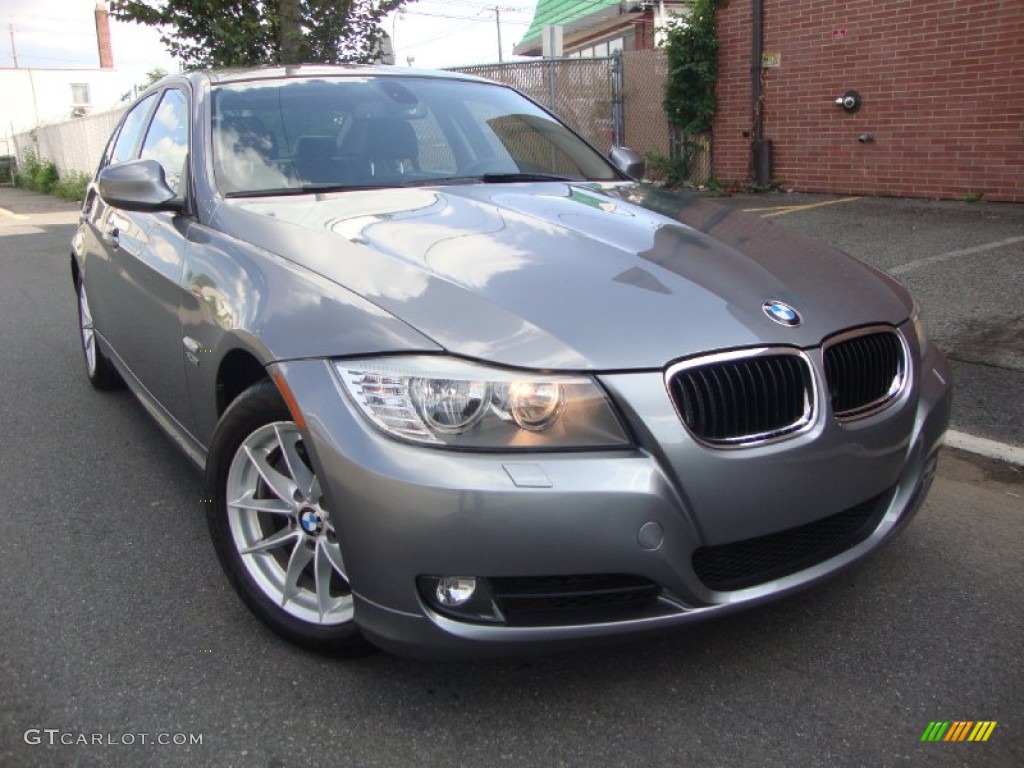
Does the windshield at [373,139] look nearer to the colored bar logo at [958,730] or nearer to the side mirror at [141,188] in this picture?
the side mirror at [141,188]

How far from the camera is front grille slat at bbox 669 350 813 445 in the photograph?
7.18ft

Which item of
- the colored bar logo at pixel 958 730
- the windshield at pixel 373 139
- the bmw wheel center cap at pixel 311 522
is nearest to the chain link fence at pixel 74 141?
the windshield at pixel 373 139

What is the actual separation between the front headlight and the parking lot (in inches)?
23.0

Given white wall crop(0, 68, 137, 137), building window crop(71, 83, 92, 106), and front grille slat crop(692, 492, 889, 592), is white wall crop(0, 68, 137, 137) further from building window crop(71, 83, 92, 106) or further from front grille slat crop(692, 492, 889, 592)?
front grille slat crop(692, 492, 889, 592)

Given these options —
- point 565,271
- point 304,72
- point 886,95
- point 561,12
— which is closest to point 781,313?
point 565,271

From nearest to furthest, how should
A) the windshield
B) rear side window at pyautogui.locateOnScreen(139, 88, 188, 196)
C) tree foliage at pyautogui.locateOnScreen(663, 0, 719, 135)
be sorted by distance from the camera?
the windshield → rear side window at pyautogui.locateOnScreen(139, 88, 188, 196) → tree foliage at pyautogui.locateOnScreen(663, 0, 719, 135)

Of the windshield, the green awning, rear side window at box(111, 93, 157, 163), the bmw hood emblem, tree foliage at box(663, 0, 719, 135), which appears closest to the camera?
the bmw hood emblem

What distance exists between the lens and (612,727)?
229 cm

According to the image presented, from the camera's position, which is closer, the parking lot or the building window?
the parking lot

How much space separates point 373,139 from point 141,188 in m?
0.87

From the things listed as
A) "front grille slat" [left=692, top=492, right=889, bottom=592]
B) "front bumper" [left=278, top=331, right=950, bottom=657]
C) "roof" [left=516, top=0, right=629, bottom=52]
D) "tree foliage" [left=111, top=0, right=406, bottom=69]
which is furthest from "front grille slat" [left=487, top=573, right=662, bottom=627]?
"roof" [left=516, top=0, right=629, bottom=52]

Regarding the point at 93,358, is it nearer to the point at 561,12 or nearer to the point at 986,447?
the point at 986,447

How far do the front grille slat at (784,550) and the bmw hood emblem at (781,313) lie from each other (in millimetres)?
505

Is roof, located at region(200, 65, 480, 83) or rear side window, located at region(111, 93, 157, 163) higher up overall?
roof, located at region(200, 65, 480, 83)
